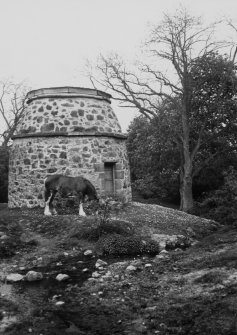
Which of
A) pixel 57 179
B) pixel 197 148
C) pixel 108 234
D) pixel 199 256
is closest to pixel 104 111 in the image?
pixel 57 179

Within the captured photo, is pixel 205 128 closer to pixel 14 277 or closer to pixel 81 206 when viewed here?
pixel 81 206

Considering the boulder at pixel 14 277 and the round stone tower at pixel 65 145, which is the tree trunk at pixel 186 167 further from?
the boulder at pixel 14 277

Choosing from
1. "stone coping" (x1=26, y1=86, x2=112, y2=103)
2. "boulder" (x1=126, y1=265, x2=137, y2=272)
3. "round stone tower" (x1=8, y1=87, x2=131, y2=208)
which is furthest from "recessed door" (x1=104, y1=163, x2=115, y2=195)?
"boulder" (x1=126, y1=265, x2=137, y2=272)

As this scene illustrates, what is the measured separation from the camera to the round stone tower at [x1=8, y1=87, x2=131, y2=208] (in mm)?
17938

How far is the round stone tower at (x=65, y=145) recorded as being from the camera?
1794 centimetres

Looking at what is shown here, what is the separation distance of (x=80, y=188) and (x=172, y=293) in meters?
9.07

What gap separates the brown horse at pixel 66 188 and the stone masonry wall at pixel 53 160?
4.86ft

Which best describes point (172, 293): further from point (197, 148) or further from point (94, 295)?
point (197, 148)

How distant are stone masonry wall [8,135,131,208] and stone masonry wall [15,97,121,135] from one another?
0.37 metres

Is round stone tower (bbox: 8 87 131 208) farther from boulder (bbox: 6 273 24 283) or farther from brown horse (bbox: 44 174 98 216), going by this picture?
boulder (bbox: 6 273 24 283)

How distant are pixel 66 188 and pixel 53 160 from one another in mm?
2150

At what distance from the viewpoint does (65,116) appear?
18.2 metres

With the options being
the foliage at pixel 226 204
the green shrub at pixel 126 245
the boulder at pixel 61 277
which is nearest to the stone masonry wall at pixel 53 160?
the foliage at pixel 226 204

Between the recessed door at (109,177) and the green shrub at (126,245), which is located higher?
the recessed door at (109,177)
